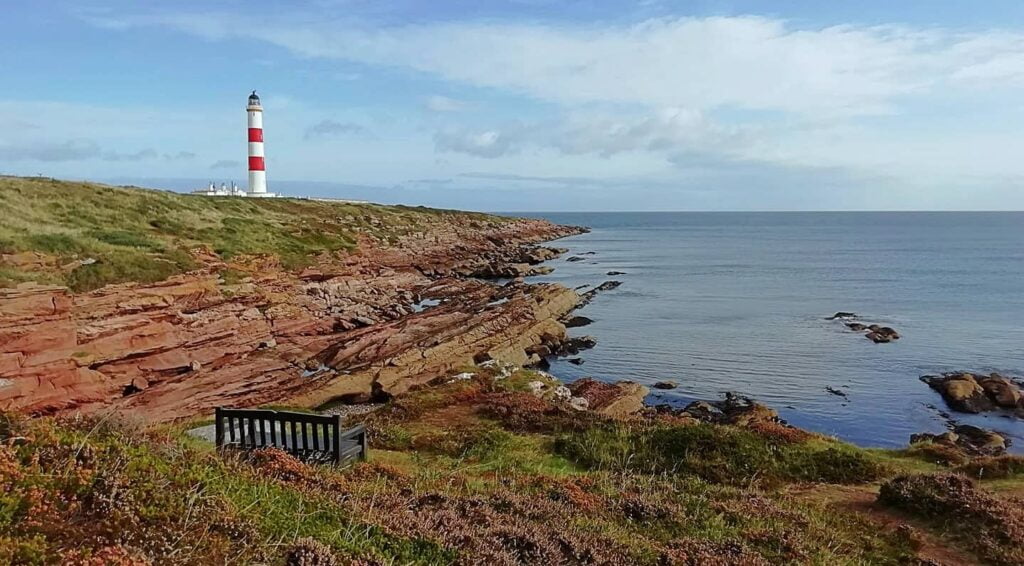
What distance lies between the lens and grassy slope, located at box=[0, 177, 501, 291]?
1169 inches

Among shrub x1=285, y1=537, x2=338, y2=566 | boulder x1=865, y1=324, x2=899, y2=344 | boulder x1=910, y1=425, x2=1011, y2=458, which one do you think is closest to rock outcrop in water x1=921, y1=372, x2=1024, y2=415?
boulder x1=910, y1=425, x2=1011, y2=458

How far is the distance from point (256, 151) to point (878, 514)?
71731mm

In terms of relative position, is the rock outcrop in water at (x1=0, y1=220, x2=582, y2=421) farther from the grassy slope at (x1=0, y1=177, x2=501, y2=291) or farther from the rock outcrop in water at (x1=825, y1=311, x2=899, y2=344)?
the rock outcrop in water at (x1=825, y1=311, x2=899, y2=344)

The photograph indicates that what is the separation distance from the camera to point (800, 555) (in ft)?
26.5

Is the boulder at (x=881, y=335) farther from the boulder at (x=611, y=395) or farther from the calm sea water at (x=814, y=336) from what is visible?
the boulder at (x=611, y=395)

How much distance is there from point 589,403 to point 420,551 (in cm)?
1731

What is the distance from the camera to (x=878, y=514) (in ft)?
35.2

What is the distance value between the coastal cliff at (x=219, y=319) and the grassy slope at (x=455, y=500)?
4348 mm

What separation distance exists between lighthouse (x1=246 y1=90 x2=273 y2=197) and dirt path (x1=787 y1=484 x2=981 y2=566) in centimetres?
6853

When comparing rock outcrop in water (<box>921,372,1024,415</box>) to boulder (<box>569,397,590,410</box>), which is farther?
rock outcrop in water (<box>921,372,1024,415</box>)

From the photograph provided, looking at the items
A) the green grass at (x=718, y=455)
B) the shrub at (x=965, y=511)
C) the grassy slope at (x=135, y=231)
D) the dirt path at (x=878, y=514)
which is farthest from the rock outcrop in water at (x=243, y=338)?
the shrub at (x=965, y=511)

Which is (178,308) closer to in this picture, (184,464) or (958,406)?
(184,464)

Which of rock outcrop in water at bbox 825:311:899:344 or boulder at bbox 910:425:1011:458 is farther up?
rock outcrop in water at bbox 825:311:899:344

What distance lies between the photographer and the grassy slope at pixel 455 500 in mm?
4805
